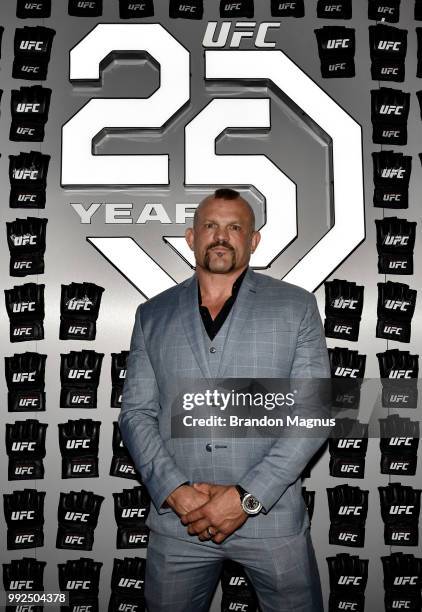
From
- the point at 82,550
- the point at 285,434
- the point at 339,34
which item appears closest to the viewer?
the point at 285,434

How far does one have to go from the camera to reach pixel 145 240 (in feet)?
8.02

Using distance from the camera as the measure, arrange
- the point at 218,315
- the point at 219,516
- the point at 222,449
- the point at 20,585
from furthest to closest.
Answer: the point at 20,585 < the point at 218,315 < the point at 222,449 < the point at 219,516

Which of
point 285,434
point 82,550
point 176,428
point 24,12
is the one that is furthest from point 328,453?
point 24,12

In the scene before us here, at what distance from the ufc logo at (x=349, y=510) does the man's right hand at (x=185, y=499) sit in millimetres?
1047

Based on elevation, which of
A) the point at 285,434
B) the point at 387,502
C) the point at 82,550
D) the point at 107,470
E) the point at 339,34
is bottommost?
the point at 82,550

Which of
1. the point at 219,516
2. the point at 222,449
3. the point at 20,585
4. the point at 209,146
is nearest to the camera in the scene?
the point at 219,516

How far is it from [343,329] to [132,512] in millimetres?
1294

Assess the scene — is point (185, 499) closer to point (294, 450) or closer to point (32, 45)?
point (294, 450)

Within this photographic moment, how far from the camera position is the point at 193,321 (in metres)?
1.75

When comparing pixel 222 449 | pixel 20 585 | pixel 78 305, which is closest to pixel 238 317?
pixel 222 449

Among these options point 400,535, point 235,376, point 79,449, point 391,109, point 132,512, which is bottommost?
point 400,535

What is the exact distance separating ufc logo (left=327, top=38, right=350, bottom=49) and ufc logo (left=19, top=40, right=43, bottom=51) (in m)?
1.41

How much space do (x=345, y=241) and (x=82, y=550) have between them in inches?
73.9

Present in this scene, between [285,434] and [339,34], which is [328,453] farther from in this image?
[339,34]
